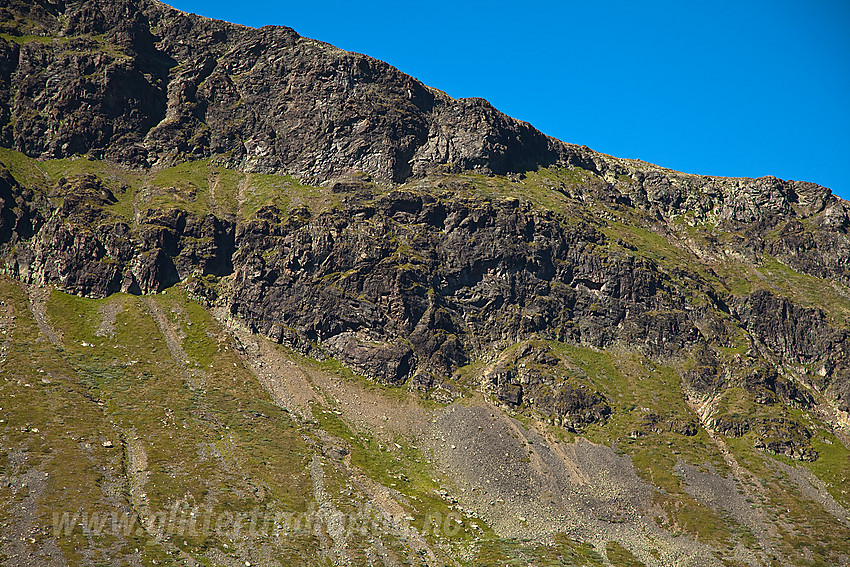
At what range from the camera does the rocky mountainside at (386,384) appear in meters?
103

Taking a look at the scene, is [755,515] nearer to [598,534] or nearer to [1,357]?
[598,534]

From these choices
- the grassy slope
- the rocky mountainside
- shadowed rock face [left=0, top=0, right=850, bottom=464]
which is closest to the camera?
the grassy slope

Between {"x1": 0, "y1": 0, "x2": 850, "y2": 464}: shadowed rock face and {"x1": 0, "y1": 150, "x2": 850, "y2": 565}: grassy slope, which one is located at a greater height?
{"x1": 0, "y1": 0, "x2": 850, "y2": 464}: shadowed rock face

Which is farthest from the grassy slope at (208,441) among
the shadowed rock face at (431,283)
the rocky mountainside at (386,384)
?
the shadowed rock face at (431,283)

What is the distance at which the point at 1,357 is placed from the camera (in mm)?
124688

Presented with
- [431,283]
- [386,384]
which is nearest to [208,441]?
[386,384]

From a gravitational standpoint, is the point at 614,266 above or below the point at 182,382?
above

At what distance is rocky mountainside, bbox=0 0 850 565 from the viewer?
103188 millimetres

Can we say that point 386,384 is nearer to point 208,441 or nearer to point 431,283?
point 431,283

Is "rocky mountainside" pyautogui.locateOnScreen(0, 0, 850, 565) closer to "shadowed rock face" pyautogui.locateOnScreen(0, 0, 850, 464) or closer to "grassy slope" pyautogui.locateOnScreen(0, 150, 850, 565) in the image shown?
"grassy slope" pyautogui.locateOnScreen(0, 150, 850, 565)

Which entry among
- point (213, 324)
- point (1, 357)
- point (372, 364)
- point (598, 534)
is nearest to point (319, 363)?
point (372, 364)

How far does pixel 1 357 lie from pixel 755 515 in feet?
479

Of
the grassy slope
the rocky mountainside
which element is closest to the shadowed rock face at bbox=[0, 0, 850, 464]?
the rocky mountainside

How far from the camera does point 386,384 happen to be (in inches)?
6152
